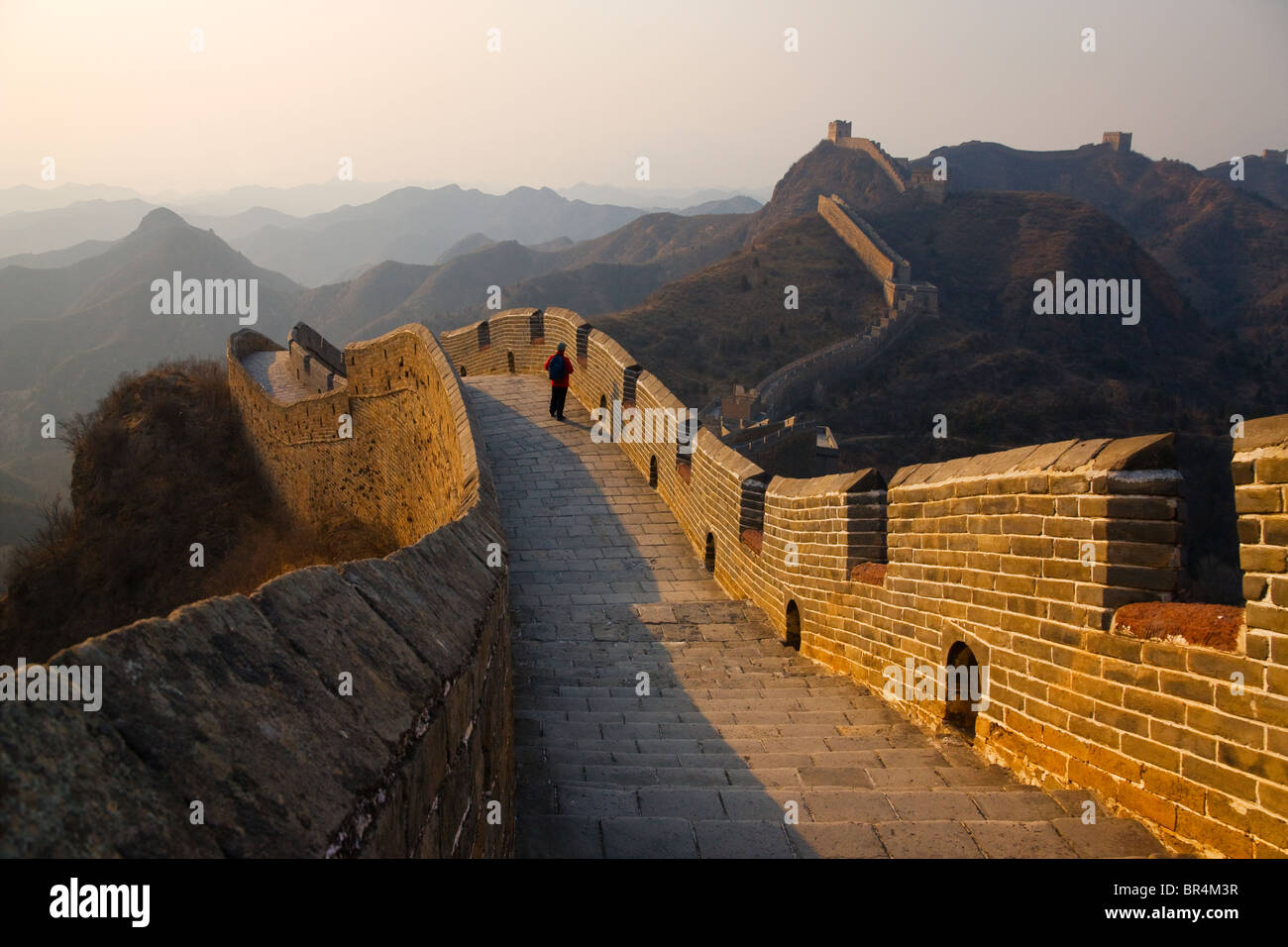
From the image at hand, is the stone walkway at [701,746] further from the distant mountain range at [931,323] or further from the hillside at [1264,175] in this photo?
the hillside at [1264,175]

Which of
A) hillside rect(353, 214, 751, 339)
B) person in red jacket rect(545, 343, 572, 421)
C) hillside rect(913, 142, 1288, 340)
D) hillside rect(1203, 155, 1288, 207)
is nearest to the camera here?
person in red jacket rect(545, 343, 572, 421)

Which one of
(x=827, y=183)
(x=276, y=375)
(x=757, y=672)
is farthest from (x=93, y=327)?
(x=757, y=672)

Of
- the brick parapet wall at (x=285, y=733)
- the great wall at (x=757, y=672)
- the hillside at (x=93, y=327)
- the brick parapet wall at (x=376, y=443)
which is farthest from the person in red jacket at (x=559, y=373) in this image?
the hillside at (x=93, y=327)

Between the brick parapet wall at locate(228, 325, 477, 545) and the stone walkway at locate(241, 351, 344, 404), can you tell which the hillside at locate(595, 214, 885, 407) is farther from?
the brick parapet wall at locate(228, 325, 477, 545)

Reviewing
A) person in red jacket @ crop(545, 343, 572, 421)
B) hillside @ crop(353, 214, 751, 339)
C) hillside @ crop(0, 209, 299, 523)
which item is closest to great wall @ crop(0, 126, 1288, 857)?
person in red jacket @ crop(545, 343, 572, 421)

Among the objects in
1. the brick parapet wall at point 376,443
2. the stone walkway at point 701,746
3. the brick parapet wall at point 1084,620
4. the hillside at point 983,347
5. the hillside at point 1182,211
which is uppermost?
the hillside at point 1182,211

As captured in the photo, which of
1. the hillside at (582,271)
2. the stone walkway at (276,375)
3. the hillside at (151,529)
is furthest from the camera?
the hillside at (582,271)

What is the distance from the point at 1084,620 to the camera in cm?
389

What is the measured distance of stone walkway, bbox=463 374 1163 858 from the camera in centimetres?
349

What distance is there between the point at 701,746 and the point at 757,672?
78.5 inches

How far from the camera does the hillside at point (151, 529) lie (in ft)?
60.9

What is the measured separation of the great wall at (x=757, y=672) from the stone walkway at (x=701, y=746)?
65 millimetres

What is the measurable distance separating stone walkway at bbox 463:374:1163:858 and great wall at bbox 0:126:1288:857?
2.5 inches
